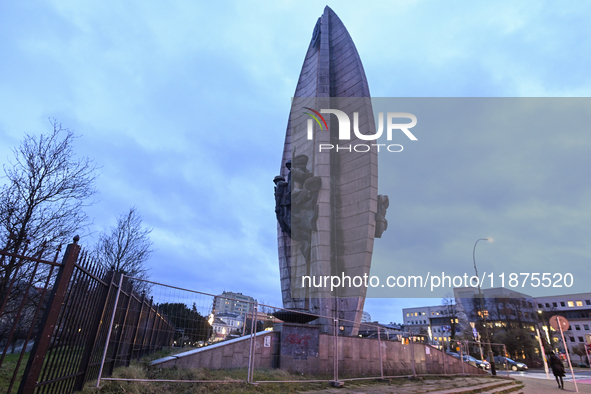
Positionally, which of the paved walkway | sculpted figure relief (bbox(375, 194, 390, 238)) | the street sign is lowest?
the paved walkway

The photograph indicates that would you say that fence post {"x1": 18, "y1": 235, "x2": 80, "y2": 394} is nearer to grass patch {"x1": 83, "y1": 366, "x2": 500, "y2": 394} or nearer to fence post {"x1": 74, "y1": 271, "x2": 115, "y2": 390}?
fence post {"x1": 74, "y1": 271, "x2": 115, "y2": 390}

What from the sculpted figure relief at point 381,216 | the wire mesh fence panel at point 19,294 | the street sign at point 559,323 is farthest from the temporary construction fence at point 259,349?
the sculpted figure relief at point 381,216

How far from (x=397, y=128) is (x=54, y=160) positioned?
20.4 meters

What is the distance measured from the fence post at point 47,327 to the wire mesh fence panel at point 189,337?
2686 millimetres

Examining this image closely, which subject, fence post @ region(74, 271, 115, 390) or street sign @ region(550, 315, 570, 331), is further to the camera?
street sign @ region(550, 315, 570, 331)

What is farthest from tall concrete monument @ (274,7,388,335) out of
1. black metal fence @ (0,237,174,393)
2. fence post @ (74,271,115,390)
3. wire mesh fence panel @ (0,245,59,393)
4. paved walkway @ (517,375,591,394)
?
fence post @ (74,271,115,390)

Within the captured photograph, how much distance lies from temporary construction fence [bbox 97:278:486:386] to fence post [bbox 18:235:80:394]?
2292mm

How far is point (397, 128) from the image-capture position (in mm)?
24078

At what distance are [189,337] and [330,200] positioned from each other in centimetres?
1678

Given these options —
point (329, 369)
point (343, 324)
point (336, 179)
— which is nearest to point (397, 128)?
point (336, 179)

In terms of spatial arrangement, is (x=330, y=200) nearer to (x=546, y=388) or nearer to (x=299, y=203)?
(x=299, y=203)

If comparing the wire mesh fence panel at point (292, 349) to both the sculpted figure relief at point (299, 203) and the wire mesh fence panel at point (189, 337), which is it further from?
the sculpted figure relief at point (299, 203)

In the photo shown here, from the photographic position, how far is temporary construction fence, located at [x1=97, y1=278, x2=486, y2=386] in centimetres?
764

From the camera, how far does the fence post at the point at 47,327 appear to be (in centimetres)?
350
